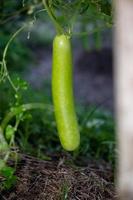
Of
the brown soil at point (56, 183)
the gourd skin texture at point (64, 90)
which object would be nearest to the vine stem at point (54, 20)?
the gourd skin texture at point (64, 90)

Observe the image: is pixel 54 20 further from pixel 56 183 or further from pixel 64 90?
pixel 56 183

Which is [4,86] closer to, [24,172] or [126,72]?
[24,172]

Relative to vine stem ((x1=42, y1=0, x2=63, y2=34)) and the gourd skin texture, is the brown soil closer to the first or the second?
the gourd skin texture

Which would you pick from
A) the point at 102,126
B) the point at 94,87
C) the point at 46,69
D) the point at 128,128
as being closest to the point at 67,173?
the point at 128,128

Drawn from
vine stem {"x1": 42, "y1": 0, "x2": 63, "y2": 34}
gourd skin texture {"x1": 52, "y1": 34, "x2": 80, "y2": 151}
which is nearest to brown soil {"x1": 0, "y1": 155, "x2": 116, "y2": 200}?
gourd skin texture {"x1": 52, "y1": 34, "x2": 80, "y2": 151}

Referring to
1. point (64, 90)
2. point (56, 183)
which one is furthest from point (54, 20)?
point (56, 183)

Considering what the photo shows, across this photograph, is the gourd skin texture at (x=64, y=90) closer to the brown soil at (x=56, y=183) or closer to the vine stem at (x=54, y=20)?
the vine stem at (x=54, y=20)
